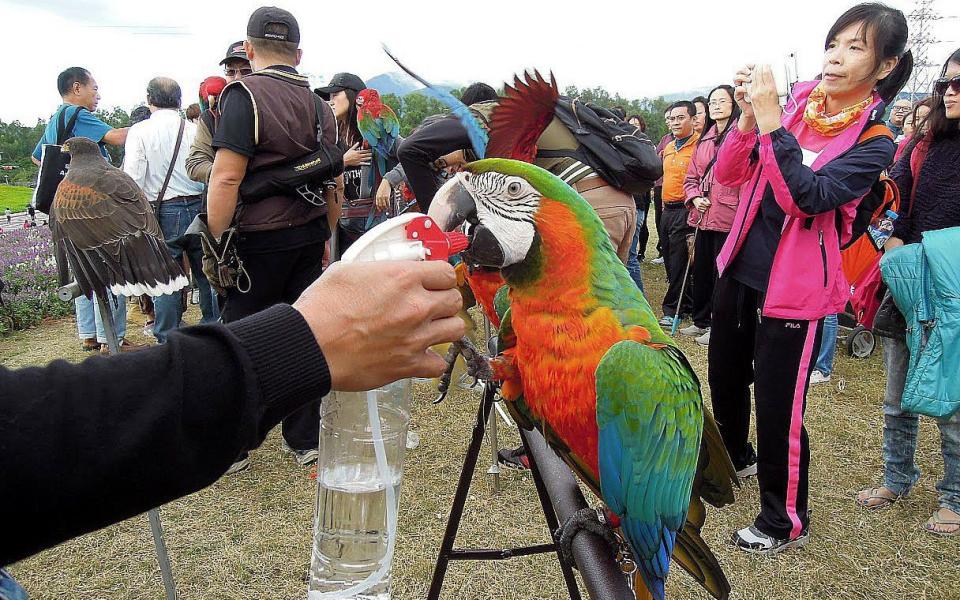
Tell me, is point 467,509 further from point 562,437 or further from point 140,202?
point 140,202

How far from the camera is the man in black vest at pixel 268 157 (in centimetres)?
272

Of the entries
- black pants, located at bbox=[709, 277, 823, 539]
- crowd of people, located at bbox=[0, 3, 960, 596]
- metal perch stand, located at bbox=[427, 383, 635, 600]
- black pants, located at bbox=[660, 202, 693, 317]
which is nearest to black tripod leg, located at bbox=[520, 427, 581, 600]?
metal perch stand, located at bbox=[427, 383, 635, 600]

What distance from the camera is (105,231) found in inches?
96.2

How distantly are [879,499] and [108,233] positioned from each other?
4276 mm

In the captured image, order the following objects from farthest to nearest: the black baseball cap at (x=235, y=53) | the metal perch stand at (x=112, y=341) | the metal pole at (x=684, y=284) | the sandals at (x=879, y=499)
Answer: the metal pole at (x=684, y=284), the black baseball cap at (x=235, y=53), the sandals at (x=879, y=499), the metal perch stand at (x=112, y=341)

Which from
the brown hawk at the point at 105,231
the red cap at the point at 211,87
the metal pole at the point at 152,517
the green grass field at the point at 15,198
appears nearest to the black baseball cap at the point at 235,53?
the red cap at the point at 211,87

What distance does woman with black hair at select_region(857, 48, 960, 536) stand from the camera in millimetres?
2844

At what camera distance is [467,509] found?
313 cm

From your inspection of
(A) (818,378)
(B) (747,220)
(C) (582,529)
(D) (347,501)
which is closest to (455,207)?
(C) (582,529)

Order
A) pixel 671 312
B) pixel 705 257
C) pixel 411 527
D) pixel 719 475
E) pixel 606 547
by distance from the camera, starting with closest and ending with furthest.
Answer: pixel 606 547 < pixel 719 475 < pixel 411 527 < pixel 705 257 < pixel 671 312

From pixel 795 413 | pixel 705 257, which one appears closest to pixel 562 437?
pixel 795 413

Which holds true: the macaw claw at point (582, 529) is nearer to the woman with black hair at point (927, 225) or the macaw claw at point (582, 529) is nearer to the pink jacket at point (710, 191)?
the woman with black hair at point (927, 225)

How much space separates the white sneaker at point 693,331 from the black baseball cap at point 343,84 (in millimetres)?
4128

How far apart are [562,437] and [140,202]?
2.42 meters
